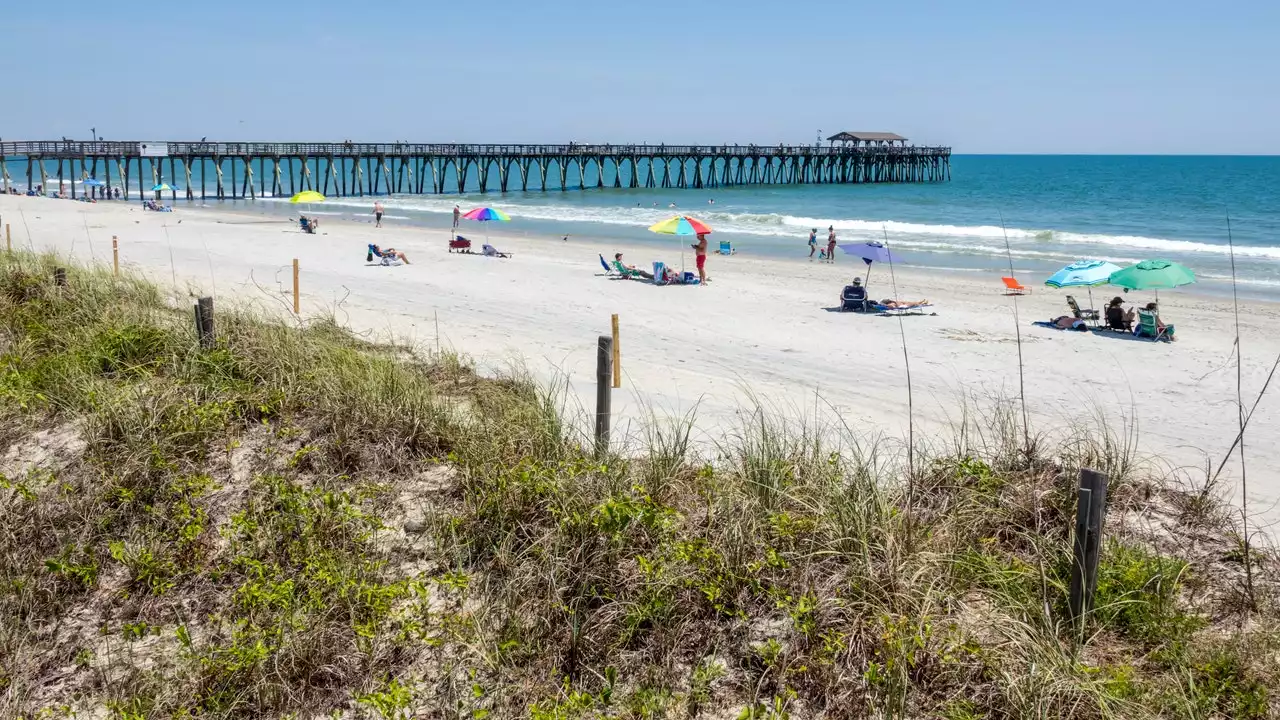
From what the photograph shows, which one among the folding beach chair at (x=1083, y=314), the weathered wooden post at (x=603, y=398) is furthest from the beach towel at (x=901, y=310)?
the weathered wooden post at (x=603, y=398)

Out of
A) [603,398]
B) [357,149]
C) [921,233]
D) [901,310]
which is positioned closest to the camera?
[603,398]

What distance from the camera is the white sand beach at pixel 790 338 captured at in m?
8.97

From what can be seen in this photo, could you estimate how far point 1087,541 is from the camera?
3990mm

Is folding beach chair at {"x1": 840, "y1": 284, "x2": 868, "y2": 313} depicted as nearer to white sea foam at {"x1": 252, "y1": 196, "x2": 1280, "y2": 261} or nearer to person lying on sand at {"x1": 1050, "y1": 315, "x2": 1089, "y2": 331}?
person lying on sand at {"x1": 1050, "y1": 315, "x2": 1089, "y2": 331}

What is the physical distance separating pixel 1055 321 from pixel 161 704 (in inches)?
514

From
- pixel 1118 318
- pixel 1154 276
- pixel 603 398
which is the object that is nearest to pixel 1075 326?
pixel 1118 318

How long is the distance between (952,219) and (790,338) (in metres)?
33.2

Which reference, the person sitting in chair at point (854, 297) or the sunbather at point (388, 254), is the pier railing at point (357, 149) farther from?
the person sitting in chair at point (854, 297)

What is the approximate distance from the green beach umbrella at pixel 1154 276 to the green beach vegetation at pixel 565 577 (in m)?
8.49

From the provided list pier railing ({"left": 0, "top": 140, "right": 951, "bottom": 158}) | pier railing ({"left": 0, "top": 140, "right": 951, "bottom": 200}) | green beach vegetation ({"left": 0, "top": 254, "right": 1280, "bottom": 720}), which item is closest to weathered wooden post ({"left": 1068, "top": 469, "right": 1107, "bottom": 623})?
green beach vegetation ({"left": 0, "top": 254, "right": 1280, "bottom": 720})

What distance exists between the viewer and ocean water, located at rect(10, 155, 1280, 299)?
1079 inches

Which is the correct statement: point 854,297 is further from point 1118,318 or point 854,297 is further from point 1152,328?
point 1152,328

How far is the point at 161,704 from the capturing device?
4223mm

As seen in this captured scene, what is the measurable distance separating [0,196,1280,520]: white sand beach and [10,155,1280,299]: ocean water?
328 cm
